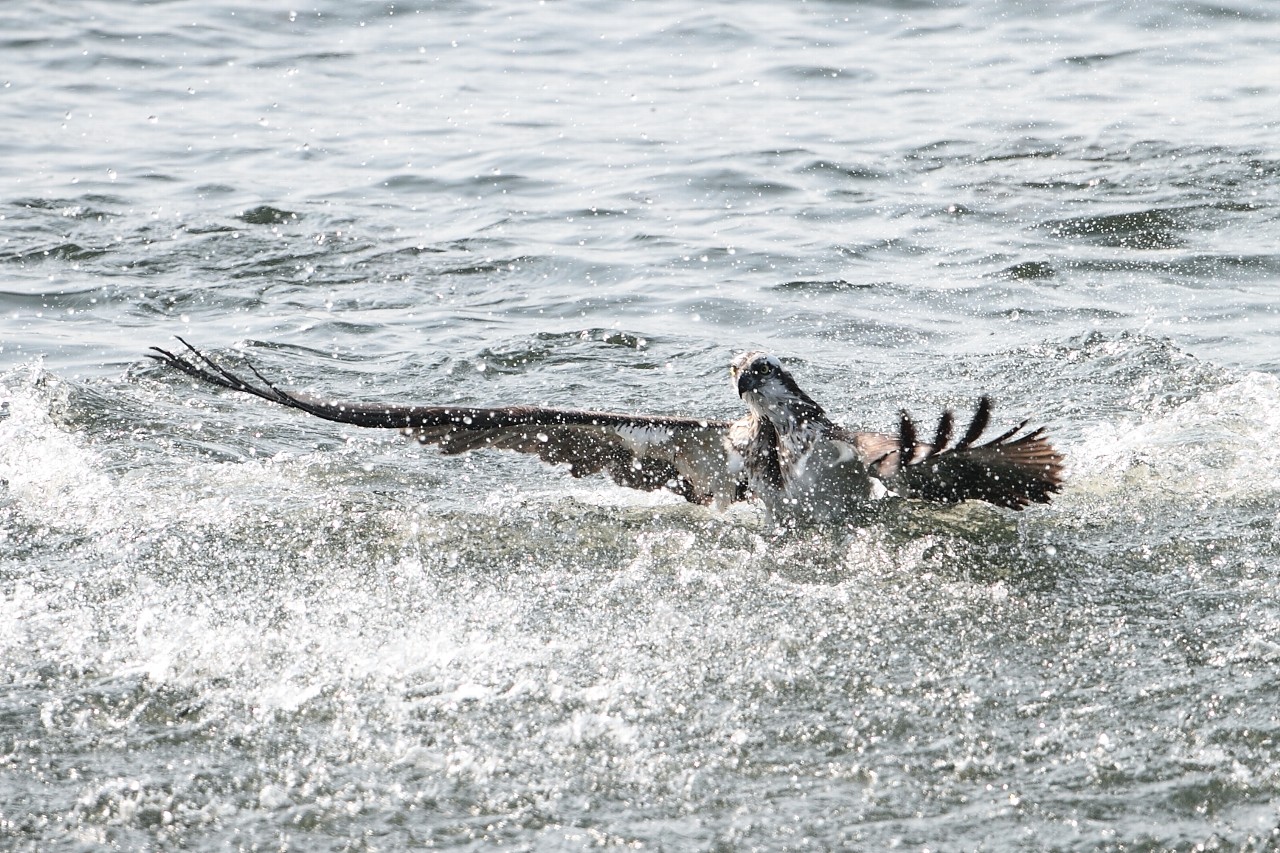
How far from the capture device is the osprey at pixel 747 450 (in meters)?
5.58

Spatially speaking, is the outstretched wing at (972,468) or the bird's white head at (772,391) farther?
the bird's white head at (772,391)

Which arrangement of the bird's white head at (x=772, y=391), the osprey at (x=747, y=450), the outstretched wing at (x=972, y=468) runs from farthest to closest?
1. the bird's white head at (x=772, y=391)
2. the osprey at (x=747, y=450)
3. the outstretched wing at (x=972, y=468)

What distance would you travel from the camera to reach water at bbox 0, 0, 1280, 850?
13.8ft

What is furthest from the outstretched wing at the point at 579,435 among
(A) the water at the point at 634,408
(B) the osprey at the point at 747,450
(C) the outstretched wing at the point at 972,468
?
(C) the outstretched wing at the point at 972,468

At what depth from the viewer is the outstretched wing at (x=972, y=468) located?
5188 mm

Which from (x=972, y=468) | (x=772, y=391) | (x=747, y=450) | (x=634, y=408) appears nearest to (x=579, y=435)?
(x=747, y=450)

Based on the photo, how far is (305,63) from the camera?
1555cm

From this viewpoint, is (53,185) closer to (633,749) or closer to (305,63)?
(305,63)

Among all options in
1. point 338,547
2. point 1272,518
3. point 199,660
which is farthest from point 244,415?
point 1272,518

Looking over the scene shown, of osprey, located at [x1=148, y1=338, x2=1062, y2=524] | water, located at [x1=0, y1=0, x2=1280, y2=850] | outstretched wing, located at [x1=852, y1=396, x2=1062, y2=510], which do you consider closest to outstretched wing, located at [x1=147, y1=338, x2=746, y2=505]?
osprey, located at [x1=148, y1=338, x2=1062, y2=524]

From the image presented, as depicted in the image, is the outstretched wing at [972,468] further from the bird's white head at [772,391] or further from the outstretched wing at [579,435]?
the outstretched wing at [579,435]

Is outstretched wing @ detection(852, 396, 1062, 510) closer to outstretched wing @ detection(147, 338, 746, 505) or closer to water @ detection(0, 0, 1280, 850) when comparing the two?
water @ detection(0, 0, 1280, 850)

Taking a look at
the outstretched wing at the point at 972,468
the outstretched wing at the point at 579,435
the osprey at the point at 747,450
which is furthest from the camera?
the outstretched wing at the point at 579,435

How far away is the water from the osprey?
0.67 feet
